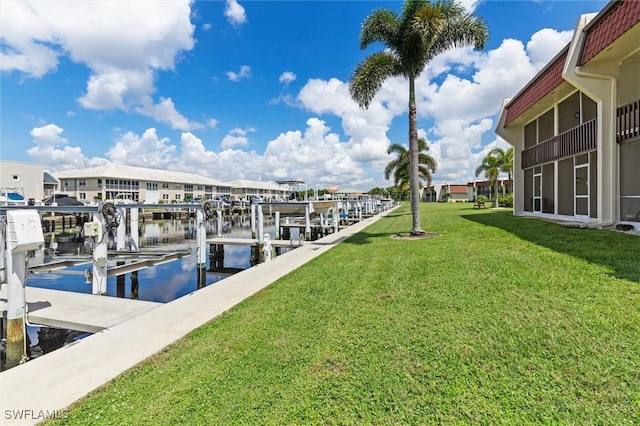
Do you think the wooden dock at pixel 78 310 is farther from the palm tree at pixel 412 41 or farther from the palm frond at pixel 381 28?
the palm frond at pixel 381 28

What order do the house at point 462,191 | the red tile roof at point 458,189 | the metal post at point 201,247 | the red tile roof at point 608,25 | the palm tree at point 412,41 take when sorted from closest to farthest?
the red tile roof at point 608,25, the palm tree at point 412,41, the metal post at point 201,247, the house at point 462,191, the red tile roof at point 458,189

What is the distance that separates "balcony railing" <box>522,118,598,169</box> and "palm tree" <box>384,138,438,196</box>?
1866 cm

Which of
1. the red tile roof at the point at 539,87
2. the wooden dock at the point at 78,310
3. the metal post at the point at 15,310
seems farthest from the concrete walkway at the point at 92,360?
the red tile roof at the point at 539,87

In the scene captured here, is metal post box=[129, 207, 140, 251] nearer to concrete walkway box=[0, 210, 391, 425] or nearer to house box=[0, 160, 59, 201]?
concrete walkway box=[0, 210, 391, 425]

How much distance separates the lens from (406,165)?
35.5 metres

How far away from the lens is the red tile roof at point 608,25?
317 inches

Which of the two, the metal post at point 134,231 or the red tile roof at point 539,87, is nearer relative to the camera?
the red tile roof at point 539,87

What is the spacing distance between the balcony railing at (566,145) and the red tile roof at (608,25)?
8.24 feet

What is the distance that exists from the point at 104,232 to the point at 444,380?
885 cm

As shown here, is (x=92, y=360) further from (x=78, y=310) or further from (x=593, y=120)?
(x=593, y=120)

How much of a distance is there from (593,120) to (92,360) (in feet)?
49.3

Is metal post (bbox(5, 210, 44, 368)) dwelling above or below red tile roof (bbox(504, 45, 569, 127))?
below

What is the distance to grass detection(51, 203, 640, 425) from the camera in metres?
2.70

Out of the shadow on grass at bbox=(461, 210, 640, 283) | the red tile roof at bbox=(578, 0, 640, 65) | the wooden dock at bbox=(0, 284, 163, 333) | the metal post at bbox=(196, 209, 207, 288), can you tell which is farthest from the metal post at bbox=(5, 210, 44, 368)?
the red tile roof at bbox=(578, 0, 640, 65)
